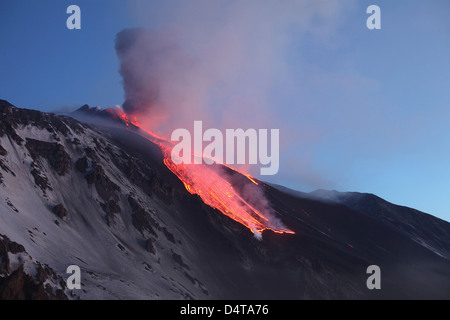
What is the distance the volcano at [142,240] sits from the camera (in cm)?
6448

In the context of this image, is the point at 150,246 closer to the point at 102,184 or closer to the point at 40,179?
the point at 102,184

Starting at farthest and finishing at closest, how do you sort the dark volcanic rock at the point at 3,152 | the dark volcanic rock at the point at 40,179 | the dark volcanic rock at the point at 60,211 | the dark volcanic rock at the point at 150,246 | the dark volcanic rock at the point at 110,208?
the dark volcanic rock at the point at 110,208 < the dark volcanic rock at the point at 40,179 < the dark volcanic rock at the point at 3,152 < the dark volcanic rock at the point at 150,246 < the dark volcanic rock at the point at 60,211

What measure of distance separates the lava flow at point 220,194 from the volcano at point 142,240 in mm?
1158

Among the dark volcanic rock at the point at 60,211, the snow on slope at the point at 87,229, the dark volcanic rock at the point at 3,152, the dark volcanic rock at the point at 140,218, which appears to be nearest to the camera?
the snow on slope at the point at 87,229

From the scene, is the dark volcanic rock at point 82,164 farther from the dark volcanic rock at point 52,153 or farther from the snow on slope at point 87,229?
the dark volcanic rock at point 52,153

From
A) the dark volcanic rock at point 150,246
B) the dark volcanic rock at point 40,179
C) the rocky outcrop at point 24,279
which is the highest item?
the dark volcanic rock at point 40,179

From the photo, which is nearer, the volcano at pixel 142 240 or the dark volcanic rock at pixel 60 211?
the volcano at pixel 142 240

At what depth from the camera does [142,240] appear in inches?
3386

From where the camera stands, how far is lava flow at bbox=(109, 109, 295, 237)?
111625 millimetres

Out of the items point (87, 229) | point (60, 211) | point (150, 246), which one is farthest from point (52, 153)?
point (150, 246)

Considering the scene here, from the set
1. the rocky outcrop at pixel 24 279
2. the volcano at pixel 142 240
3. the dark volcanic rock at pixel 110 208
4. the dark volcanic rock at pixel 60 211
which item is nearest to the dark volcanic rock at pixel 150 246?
the volcano at pixel 142 240

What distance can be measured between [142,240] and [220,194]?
39840 mm
